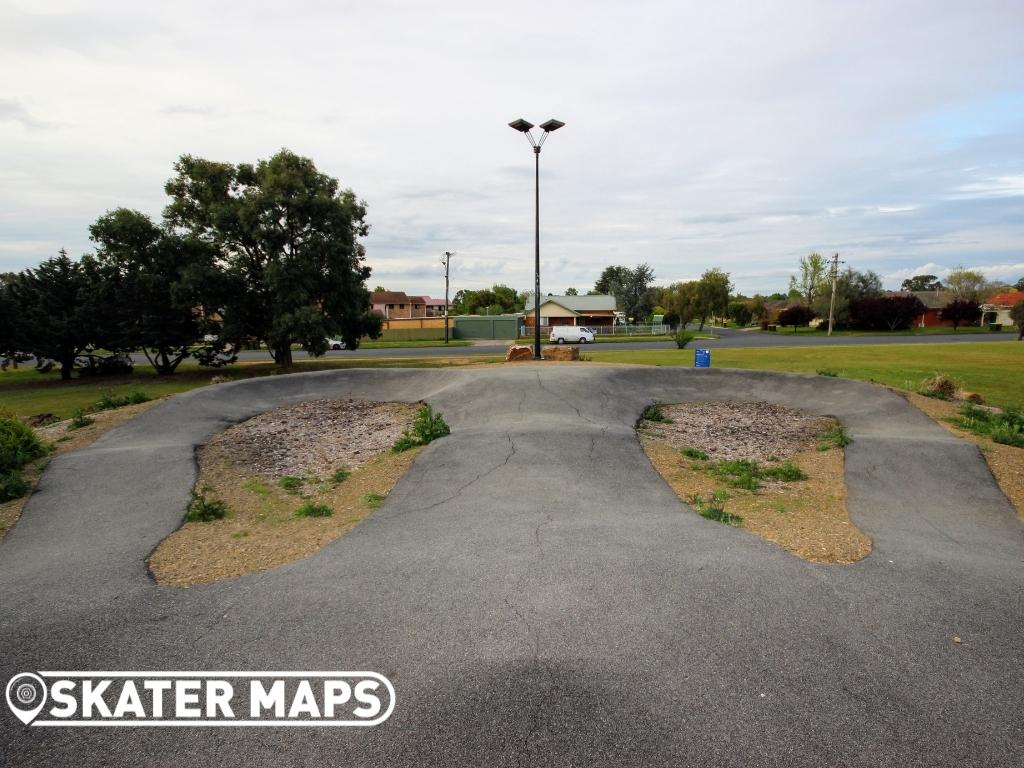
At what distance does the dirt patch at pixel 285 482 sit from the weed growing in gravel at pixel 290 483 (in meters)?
0.02

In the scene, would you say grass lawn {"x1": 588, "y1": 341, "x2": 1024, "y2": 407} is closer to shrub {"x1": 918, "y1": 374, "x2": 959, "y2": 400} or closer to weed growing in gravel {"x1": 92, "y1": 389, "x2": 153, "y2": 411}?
shrub {"x1": 918, "y1": 374, "x2": 959, "y2": 400}

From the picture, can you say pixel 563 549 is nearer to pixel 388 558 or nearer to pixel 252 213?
pixel 388 558

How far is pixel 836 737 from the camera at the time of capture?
3031 mm

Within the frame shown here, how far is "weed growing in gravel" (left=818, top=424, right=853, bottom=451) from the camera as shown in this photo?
1057 cm

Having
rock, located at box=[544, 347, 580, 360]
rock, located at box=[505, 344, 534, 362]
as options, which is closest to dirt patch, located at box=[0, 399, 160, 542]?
rock, located at box=[505, 344, 534, 362]

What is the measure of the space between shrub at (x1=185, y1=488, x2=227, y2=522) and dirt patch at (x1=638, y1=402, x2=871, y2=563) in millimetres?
6644

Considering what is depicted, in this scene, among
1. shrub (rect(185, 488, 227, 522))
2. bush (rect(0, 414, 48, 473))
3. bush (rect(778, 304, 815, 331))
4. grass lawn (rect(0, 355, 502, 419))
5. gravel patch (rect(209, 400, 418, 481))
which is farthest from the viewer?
bush (rect(778, 304, 815, 331))

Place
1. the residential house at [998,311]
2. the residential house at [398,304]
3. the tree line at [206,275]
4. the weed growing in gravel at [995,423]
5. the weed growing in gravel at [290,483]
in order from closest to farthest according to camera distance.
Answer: the weed growing in gravel at [290,483]
the weed growing in gravel at [995,423]
the tree line at [206,275]
the residential house at [998,311]
the residential house at [398,304]

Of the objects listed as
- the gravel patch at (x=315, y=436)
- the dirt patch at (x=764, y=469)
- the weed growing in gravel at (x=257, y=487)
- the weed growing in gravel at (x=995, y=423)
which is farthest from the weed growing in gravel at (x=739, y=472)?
the weed growing in gravel at (x=257, y=487)

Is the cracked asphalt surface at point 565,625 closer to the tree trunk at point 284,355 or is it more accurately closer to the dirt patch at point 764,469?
the dirt patch at point 764,469

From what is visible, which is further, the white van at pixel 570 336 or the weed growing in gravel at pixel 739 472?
the white van at pixel 570 336

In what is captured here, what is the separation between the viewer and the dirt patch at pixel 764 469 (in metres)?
6.25

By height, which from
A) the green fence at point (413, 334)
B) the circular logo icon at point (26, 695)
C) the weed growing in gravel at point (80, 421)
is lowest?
the circular logo icon at point (26, 695)

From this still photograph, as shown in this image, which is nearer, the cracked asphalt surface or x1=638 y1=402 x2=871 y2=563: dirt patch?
the cracked asphalt surface
